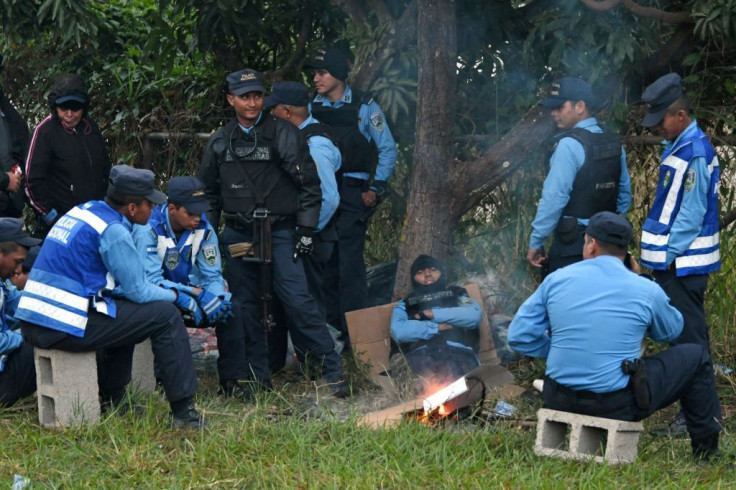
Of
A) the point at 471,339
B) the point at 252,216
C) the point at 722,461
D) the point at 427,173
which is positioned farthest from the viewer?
the point at 427,173

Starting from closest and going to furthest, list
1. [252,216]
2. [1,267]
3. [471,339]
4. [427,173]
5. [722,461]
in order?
[722,461] < [1,267] < [252,216] < [471,339] < [427,173]

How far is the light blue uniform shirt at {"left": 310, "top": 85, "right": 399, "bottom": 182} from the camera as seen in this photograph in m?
7.61

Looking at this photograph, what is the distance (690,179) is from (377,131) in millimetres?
2446

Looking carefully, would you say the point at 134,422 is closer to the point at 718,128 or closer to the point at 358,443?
the point at 358,443

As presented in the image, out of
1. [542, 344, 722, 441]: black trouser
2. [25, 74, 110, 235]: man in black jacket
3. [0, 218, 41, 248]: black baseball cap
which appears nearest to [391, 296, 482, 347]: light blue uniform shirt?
[542, 344, 722, 441]: black trouser

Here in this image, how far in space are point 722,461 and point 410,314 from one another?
230cm

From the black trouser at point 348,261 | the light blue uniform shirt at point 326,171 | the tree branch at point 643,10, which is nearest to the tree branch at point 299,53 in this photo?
the black trouser at point 348,261

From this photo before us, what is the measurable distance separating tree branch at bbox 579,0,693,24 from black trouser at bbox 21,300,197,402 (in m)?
3.13

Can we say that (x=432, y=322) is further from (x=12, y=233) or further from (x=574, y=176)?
(x=12, y=233)

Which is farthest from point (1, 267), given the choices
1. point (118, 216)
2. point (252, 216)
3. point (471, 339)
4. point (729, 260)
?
point (729, 260)

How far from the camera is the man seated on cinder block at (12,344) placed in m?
5.93

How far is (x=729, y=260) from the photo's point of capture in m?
7.12

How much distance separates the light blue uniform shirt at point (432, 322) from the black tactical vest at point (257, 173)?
0.99 m

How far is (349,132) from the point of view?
752 centimetres
